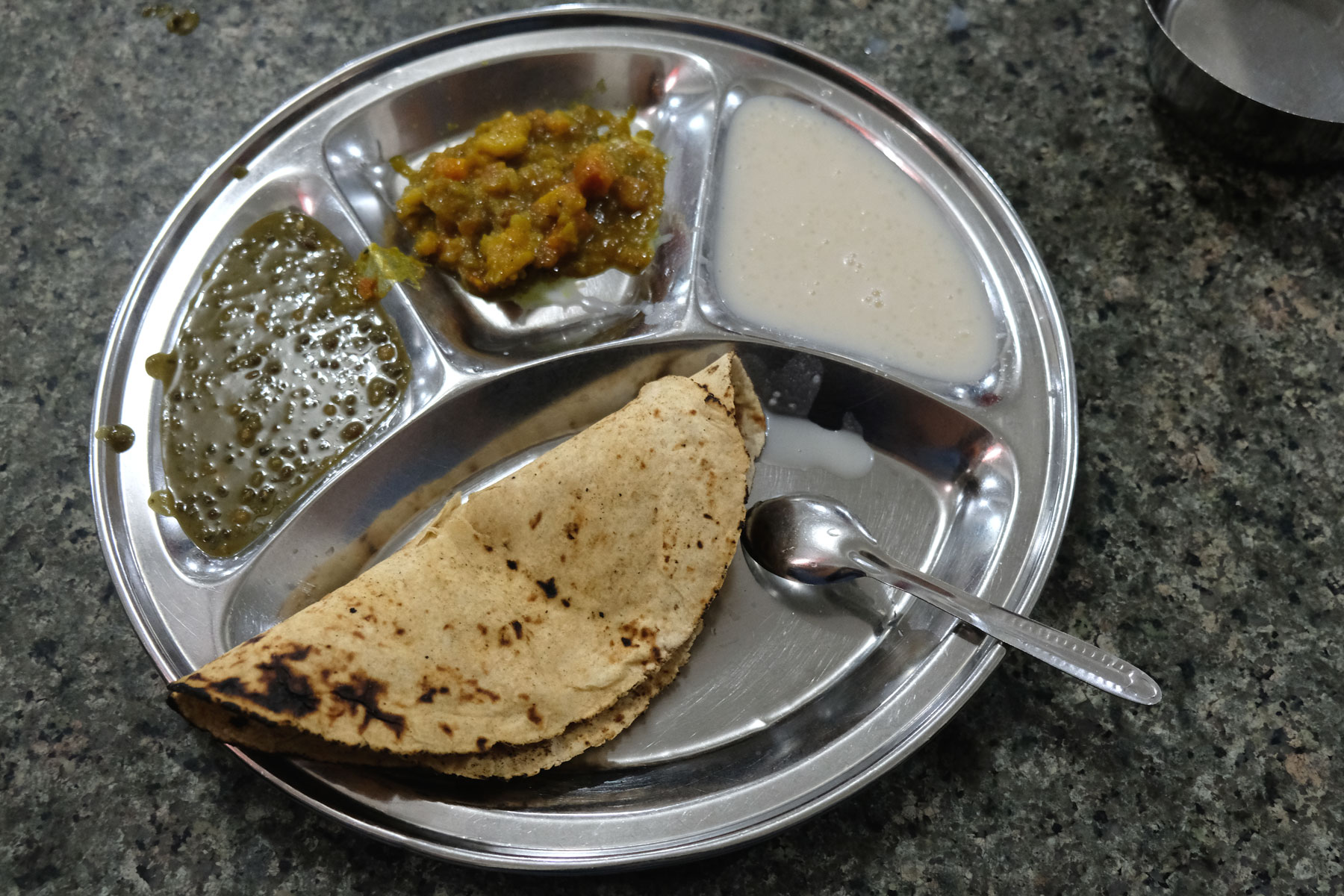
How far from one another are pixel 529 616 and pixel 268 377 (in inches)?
31.4

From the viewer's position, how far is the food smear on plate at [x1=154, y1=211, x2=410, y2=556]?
1891 millimetres

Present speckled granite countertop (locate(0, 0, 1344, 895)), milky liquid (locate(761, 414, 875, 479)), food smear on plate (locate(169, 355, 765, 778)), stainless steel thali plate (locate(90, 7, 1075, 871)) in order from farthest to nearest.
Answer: milky liquid (locate(761, 414, 875, 479)), speckled granite countertop (locate(0, 0, 1344, 895)), stainless steel thali plate (locate(90, 7, 1075, 871)), food smear on plate (locate(169, 355, 765, 778))

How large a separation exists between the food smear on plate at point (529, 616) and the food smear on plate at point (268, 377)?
0.32 m

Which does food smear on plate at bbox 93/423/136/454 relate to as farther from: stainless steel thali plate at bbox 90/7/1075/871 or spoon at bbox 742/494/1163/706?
spoon at bbox 742/494/1163/706

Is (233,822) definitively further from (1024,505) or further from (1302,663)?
(1302,663)

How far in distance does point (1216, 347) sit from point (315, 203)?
217cm

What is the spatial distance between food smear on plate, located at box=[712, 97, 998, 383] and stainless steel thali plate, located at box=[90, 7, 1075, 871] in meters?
0.04

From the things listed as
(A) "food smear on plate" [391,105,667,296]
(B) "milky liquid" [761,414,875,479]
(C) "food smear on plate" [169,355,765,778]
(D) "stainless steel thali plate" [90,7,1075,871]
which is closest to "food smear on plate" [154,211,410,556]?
(D) "stainless steel thali plate" [90,7,1075,871]

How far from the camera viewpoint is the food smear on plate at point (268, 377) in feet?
6.20

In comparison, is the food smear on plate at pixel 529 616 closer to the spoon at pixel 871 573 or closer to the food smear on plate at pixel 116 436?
the spoon at pixel 871 573

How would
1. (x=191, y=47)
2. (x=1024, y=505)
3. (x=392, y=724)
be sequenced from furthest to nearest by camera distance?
A: (x=191, y=47) → (x=1024, y=505) → (x=392, y=724)

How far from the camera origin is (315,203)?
2.15 m

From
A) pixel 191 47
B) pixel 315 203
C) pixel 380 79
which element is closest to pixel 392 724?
pixel 315 203

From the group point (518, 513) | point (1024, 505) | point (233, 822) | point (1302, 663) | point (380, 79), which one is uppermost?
point (380, 79)
